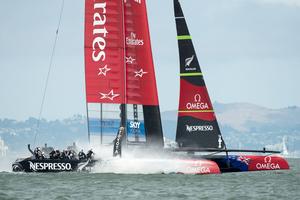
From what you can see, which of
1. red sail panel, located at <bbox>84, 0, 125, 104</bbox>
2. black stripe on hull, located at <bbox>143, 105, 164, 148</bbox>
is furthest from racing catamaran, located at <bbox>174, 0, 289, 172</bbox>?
red sail panel, located at <bbox>84, 0, 125, 104</bbox>

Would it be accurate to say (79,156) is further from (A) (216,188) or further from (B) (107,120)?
(A) (216,188)

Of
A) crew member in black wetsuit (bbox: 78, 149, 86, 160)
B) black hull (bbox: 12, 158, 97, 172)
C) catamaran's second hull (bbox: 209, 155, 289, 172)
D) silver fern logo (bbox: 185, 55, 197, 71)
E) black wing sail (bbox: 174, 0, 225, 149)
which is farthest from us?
silver fern logo (bbox: 185, 55, 197, 71)

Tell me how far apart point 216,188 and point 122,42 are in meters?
10.1

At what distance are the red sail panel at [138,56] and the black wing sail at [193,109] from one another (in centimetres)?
182

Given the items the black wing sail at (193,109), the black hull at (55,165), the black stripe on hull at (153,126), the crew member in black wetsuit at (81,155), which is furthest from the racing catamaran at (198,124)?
the black hull at (55,165)

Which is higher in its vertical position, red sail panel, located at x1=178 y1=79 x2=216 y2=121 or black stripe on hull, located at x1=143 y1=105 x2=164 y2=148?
red sail panel, located at x1=178 y1=79 x2=216 y2=121

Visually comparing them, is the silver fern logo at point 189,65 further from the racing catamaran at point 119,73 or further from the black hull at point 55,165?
the black hull at point 55,165

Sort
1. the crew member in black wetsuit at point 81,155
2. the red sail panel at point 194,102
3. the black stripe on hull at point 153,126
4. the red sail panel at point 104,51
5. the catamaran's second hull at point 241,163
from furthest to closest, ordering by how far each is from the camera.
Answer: the red sail panel at point 194,102 < the catamaran's second hull at point 241,163 < the black stripe on hull at point 153,126 < the red sail panel at point 104,51 < the crew member in black wetsuit at point 81,155

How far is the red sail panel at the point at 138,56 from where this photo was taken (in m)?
44.9

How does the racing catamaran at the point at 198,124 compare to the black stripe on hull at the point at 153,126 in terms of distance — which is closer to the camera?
the black stripe on hull at the point at 153,126

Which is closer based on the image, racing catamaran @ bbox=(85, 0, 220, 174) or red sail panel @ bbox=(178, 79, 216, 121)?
racing catamaran @ bbox=(85, 0, 220, 174)

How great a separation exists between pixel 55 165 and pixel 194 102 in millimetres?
7557

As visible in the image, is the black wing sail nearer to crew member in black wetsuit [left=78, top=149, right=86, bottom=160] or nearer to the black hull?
crew member in black wetsuit [left=78, top=149, right=86, bottom=160]

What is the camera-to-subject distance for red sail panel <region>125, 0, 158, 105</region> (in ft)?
147
